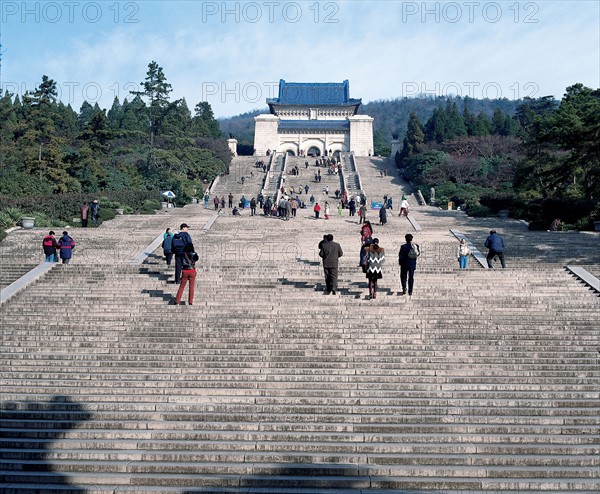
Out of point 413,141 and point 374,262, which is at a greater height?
point 413,141

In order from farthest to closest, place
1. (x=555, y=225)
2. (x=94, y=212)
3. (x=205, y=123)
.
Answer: (x=205, y=123)
(x=94, y=212)
(x=555, y=225)

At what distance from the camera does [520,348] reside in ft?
35.7

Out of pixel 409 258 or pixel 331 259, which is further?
pixel 331 259

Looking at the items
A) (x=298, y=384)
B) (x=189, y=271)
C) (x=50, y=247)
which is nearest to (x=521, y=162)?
(x=50, y=247)

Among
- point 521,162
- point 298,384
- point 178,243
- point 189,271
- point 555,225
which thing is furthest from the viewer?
point 521,162

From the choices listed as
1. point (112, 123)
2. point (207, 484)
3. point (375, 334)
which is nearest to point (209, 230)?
point (375, 334)

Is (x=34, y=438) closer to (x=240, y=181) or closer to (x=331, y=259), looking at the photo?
(x=331, y=259)

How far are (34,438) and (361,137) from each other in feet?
228

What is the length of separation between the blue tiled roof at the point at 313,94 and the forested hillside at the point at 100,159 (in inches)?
842

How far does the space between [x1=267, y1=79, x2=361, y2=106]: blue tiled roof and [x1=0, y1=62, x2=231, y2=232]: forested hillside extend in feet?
70.2

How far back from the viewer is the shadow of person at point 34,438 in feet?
25.4

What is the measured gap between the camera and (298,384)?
9.84 meters

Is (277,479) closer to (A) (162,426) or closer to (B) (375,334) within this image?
(A) (162,426)

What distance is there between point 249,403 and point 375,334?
288 centimetres
